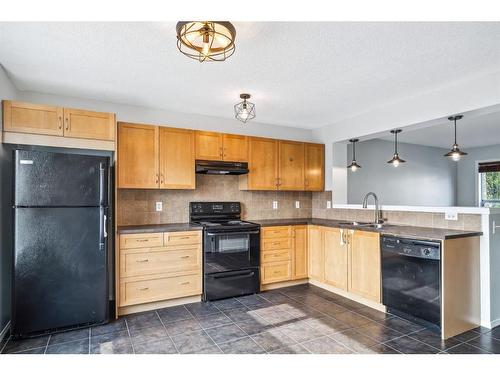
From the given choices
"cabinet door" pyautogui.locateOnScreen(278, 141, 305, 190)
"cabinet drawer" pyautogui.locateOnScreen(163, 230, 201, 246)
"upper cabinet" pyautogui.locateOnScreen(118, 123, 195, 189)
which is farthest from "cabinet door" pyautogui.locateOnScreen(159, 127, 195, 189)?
"cabinet door" pyautogui.locateOnScreen(278, 141, 305, 190)

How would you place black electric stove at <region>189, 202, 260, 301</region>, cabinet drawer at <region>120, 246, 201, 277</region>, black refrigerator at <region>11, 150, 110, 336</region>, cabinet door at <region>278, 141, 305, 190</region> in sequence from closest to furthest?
black refrigerator at <region>11, 150, 110, 336</region>, cabinet drawer at <region>120, 246, 201, 277</region>, black electric stove at <region>189, 202, 260, 301</region>, cabinet door at <region>278, 141, 305, 190</region>

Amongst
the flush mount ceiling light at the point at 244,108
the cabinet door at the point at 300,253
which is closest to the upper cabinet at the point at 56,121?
the flush mount ceiling light at the point at 244,108

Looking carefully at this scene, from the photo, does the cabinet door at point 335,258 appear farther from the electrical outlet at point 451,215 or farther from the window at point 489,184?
the window at point 489,184

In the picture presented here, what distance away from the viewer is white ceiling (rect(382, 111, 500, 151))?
473 centimetres

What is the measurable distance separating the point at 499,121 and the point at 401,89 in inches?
112

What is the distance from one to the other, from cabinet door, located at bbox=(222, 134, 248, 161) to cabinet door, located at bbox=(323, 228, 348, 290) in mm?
1483

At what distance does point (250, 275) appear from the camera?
3.78 metres

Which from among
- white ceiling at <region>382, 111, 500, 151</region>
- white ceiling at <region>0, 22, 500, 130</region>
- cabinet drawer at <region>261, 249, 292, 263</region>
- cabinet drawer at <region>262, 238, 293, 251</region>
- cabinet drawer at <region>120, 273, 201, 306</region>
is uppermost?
white ceiling at <region>382, 111, 500, 151</region>

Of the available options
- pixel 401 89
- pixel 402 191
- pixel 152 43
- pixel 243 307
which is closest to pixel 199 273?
pixel 243 307

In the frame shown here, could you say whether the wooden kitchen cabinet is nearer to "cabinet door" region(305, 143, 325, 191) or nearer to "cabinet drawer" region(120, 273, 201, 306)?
"cabinet door" region(305, 143, 325, 191)

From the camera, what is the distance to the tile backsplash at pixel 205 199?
3.73 metres

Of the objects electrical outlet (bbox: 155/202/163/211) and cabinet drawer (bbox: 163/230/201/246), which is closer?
cabinet drawer (bbox: 163/230/201/246)

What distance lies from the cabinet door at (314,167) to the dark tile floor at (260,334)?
1.89 metres

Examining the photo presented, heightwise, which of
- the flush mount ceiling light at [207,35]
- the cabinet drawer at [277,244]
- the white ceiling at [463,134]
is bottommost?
the cabinet drawer at [277,244]
